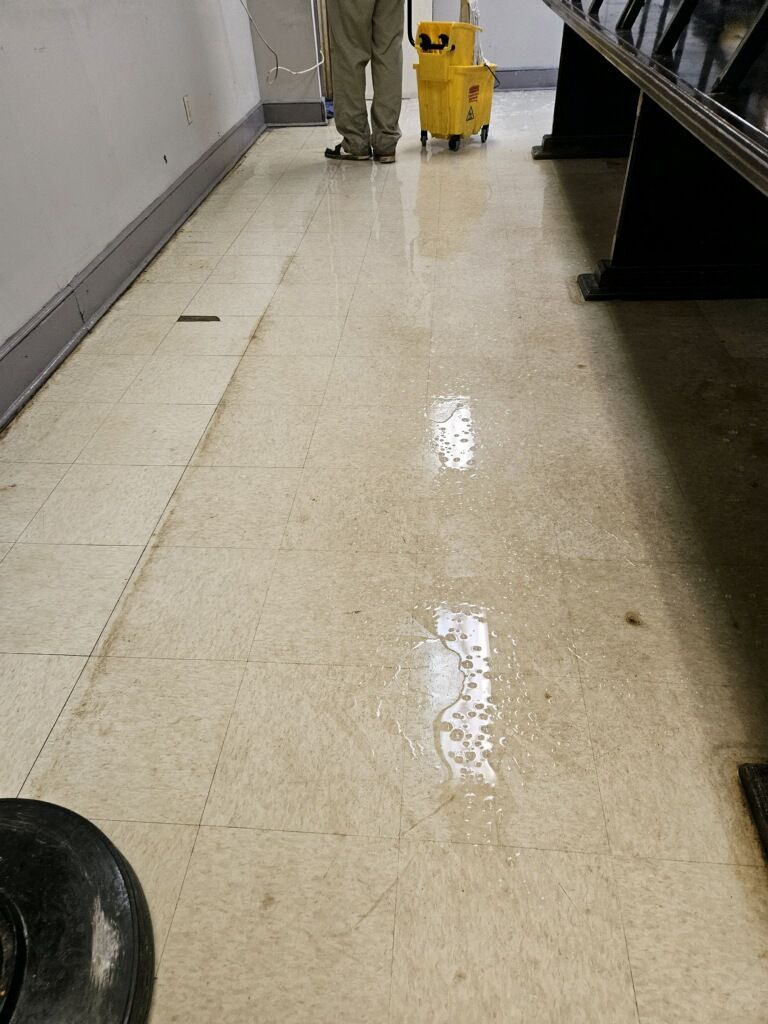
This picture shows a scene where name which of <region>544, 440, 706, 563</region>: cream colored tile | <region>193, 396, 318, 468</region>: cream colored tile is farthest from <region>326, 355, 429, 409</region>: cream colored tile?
<region>544, 440, 706, 563</region>: cream colored tile

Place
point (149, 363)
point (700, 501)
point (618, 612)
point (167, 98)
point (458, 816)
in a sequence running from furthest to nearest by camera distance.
Answer: 1. point (167, 98)
2. point (149, 363)
3. point (700, 501)
4. point (618, 612)
5. point (458, 816)

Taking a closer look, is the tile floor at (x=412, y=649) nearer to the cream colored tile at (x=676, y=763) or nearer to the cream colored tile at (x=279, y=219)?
the cream colored tile at (x=676, y=763)

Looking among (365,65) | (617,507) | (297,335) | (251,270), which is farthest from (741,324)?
(365,65)

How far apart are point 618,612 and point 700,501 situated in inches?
17.9

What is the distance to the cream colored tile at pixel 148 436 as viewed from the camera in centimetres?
188

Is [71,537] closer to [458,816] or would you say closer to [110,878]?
[110,878]

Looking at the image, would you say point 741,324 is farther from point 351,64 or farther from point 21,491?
point 351,64

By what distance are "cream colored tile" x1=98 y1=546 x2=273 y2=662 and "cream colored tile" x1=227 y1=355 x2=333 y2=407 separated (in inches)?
27.1

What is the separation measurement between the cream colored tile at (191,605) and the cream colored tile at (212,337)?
1.05 meters

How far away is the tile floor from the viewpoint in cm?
94

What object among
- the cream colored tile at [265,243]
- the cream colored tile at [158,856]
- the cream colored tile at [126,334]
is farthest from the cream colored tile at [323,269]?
the cream colored tile at [158,856]

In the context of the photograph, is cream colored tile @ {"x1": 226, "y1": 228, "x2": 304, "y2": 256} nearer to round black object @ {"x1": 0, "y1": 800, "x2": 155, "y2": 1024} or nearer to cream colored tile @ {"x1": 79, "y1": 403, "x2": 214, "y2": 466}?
cream colored tile @ {"x1": 79, "y1": 403, "x2": 214, "y2": 466}

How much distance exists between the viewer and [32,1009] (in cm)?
84

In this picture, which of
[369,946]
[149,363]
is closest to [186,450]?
[149,363]
